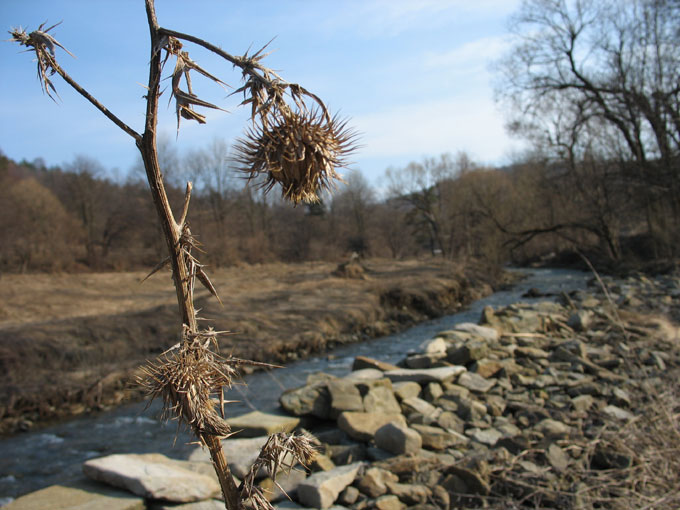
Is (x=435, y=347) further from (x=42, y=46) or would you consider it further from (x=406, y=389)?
(x=42, y=46)

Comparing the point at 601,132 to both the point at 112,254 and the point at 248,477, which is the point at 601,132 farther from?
the point at 112,254

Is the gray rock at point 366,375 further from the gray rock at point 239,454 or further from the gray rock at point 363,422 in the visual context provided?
the gray rock at point 239,454

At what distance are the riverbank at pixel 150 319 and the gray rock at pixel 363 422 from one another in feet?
7.41

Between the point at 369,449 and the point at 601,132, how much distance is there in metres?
22.5

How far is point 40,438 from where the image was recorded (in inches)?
304

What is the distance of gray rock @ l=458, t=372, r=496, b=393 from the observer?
264 inches

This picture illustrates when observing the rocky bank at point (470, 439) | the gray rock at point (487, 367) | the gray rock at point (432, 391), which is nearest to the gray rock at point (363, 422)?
the rocky bank at point (470, 439)

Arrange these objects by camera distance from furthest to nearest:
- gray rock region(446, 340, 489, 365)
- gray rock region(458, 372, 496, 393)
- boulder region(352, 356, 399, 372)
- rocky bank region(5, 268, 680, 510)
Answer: boulder region(352, 356, 399, 372), gray rock region(446, 340, 489, 365), gray rock region(458, 372, 496, 393), rocky bank region(5, 268, 680, 510)

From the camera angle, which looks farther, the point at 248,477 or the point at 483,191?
the point at 483,191

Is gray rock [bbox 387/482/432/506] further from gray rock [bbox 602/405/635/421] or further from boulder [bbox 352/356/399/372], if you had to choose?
boulder [bbox 352/356/399/372]


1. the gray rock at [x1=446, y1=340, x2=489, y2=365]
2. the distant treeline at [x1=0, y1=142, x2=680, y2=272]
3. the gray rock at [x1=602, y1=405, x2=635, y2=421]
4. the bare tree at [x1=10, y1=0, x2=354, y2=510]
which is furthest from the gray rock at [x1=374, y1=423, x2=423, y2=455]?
the distant treeline at [x1=0, y1=142, x2=680, y2=272]

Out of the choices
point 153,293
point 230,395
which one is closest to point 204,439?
point 230,395

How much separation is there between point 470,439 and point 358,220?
128 ft

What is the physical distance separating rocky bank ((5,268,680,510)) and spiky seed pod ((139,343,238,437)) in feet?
3.74
